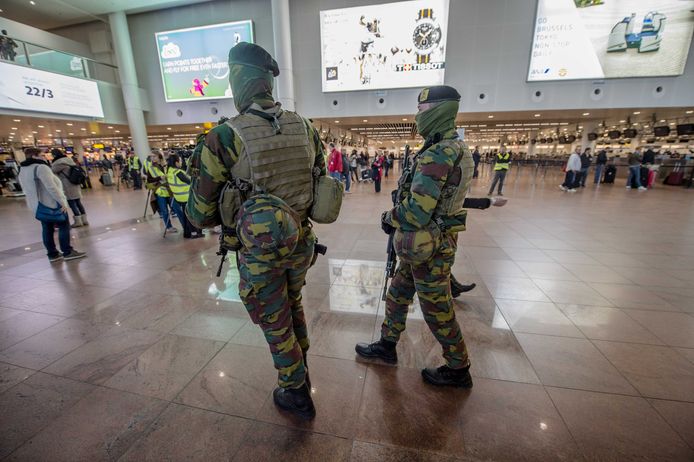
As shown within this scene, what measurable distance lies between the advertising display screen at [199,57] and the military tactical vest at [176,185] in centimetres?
1128

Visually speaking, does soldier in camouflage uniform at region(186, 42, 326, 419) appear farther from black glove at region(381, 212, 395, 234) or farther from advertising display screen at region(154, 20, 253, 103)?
advertising display screen at region(154, 20, 253, 103)

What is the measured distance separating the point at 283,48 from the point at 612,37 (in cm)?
1415

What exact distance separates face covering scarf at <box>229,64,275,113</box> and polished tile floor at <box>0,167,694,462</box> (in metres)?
1.88

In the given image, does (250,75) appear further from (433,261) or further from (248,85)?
(433,261)

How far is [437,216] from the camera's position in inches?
70.1

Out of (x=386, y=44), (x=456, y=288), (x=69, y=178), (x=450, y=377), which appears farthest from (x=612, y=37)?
(x=69, y=178)

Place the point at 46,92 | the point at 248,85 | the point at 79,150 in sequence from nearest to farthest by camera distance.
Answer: the point at 248,85 → the point at 46,92 → the point at 79,150

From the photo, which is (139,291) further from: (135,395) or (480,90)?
(480,90)

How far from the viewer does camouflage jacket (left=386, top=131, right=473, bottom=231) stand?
63.2 inches

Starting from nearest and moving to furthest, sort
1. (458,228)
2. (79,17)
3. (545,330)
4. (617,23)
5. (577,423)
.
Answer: (577,423), (458,228), (545,330), (617,23), (79,17)

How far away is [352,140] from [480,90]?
15.1 meters

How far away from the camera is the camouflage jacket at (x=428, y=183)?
1.61 meters

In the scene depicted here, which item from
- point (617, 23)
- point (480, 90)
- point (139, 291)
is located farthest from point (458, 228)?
point (617, 23)

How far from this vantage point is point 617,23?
450 inches
